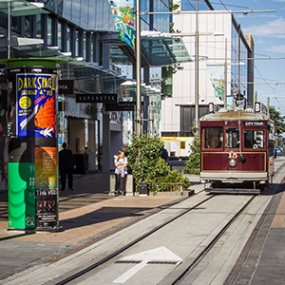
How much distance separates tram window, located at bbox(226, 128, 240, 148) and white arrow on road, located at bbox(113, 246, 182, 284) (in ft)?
40.2

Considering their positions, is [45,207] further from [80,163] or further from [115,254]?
[80,163]

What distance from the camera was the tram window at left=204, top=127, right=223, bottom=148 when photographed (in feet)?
73.6

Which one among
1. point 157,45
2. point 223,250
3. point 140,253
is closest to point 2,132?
point 140,253

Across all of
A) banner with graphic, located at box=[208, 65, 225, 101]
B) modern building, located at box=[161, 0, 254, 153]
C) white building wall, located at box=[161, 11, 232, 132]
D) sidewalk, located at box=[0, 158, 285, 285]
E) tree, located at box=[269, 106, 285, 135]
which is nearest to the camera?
sidewalk, located at box=[0, 158, 285, 285]

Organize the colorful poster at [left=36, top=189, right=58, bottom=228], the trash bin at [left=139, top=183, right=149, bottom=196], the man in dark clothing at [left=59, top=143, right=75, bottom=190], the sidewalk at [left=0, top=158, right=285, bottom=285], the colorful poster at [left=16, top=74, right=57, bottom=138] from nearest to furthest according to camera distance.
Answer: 1. the sidewalk at [left=0, top=158, right=285, bottom=285]
2. the colorful poster at [left=16, top=74, right=57, bottom=138]
3. the colorful poster at [left=36, top=189, right=58, bottom=228]
4. the trash bin at [left=139, top=183, right=149, bottom=196]
5. the man in dark clothing at [left=59, top=143, right=75, bottom=190]

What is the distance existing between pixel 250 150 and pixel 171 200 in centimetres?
405

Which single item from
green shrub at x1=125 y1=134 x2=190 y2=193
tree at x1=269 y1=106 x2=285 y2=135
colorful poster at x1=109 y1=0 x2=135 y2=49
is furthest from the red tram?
tree at x1=269 y1=106 x2=285 y2=135

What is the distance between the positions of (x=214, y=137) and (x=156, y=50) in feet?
52.5

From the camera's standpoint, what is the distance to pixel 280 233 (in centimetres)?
1218

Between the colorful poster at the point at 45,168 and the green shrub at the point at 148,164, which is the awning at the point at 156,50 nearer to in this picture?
the green shrub at the point at 148,164

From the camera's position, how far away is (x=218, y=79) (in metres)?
86.9

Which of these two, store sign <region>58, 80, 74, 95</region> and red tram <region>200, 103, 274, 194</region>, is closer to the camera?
store sign <region>58, 80, 74, 95</region>

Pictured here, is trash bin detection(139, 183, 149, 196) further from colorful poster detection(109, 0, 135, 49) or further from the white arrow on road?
colorful poster detection(109, 0, 135, 49)

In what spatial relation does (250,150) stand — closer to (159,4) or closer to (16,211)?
(16,211)
